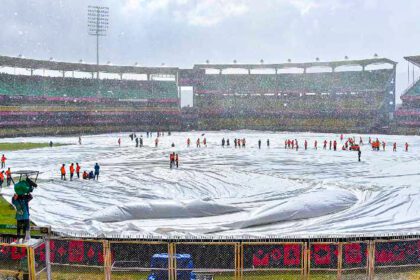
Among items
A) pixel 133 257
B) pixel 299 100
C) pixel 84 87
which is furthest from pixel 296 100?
pixel 133 257

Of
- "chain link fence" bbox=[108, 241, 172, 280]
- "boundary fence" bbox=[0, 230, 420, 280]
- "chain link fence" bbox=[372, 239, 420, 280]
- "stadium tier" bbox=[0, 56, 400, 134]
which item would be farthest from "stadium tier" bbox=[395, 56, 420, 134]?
"chain link fence" bbox=[108, 241, 172, 280]

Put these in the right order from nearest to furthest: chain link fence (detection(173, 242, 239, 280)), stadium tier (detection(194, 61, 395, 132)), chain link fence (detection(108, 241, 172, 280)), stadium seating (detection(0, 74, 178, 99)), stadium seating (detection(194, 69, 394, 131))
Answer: chain link fence (detection(173, 242, 239, 280)) < chain link fence (detection(108, 241, 172, 280)) < stadium seating (detection(0, 74, 178, 99)) < stadium tier (detection(194, 61, 395, 132)) < stadium seating (detection(194, 69, 394, 131))

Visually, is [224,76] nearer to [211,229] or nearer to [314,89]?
[314,89]

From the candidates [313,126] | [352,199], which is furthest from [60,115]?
[352,199]

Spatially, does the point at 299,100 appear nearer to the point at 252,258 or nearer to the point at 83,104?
the point at 83,104

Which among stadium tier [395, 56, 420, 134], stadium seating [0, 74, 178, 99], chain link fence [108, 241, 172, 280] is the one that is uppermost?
stadium seating [0, 74, 178, 99]

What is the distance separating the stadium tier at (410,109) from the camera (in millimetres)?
81938

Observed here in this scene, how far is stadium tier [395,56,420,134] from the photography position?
8194cm

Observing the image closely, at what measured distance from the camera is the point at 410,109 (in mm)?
84625

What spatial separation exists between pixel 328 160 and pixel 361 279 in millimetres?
25668

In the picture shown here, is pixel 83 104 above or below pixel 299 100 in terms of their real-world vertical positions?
below

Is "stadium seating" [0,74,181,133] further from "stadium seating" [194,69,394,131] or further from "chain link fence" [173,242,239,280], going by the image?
"chain link fence" [173,242,239,280]

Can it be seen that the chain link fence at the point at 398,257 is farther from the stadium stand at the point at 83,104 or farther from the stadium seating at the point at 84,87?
the stadium seating at the point at 84,87

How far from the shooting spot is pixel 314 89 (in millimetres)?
98062
